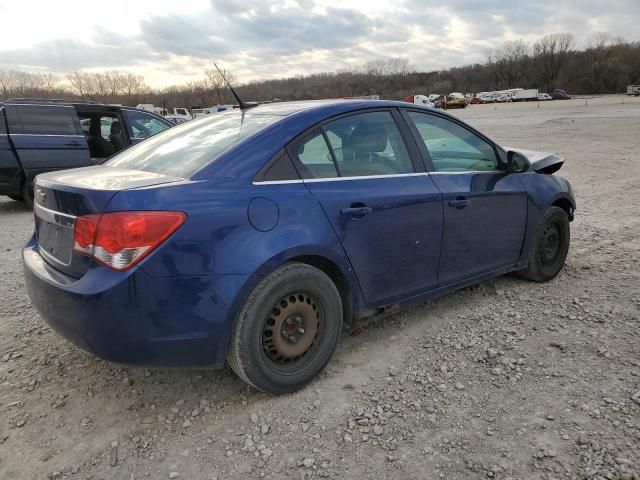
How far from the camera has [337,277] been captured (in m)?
2.96

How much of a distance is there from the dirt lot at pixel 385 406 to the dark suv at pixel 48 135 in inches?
192

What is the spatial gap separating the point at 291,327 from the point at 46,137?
727 cm

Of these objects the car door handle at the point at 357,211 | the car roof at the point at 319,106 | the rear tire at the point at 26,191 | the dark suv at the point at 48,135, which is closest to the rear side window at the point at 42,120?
the dark suv at the point at 48,135

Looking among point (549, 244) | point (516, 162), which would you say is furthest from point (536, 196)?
point (549, 244)

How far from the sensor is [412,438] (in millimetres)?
2439

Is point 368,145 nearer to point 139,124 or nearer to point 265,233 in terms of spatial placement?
point 265,233

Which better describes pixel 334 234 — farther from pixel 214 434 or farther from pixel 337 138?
pixel 214 434

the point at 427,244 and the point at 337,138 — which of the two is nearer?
the point at 337,138

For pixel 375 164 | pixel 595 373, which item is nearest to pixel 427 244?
pixel 375 164

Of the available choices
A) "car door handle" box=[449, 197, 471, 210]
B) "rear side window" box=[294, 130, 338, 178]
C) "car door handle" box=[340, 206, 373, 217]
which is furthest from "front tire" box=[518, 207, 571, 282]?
"rear side window" box=[294, 130, 338, 178]

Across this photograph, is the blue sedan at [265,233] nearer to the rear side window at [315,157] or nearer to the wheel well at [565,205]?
the rear side window at [315,157]

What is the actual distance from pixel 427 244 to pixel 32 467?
8.15ft

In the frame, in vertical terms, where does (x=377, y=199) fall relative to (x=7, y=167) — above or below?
above

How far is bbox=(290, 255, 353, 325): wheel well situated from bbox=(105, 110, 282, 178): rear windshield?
77cm
